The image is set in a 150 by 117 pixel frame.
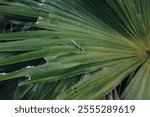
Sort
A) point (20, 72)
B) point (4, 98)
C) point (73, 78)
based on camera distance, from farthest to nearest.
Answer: point (4, 98)
point (73, 78)
point (20, 72)

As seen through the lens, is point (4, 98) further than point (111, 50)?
Yes

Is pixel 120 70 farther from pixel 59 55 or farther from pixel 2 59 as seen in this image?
pixel 2 59

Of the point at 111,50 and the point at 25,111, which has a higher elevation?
the point at 111,50

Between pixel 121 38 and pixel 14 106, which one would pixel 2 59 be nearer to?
pixel 14 106

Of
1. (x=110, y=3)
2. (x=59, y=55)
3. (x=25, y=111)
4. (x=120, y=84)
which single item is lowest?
(x=25, y=111)

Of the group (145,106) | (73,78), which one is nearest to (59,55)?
(73,78)

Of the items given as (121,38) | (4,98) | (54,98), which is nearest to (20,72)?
(54,98)

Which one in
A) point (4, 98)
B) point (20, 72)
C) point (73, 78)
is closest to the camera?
point (20, 72)
